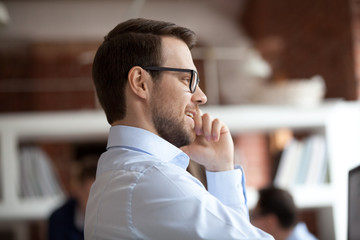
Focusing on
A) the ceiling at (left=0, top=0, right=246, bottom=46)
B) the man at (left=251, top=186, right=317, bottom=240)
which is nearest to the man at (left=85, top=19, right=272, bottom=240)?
the man at (left=251, top=186, right=317, bottom=240)

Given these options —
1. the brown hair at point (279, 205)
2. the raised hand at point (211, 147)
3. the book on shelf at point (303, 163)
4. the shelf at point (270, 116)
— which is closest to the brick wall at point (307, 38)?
the shelf at point (270, 116)

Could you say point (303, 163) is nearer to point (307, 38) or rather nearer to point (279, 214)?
point (279, 214)

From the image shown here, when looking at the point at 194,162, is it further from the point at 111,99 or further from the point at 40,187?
the point at 40,187

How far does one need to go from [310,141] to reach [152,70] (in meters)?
2.31

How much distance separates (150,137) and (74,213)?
2053mm

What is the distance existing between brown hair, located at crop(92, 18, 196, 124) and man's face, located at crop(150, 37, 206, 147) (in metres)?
0.02

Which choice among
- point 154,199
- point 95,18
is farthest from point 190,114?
point 95,18

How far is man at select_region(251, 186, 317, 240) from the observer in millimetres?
2539

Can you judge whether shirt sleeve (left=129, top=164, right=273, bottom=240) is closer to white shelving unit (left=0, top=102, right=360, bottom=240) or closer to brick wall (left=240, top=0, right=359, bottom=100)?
white shelving unit (left=0, top=102, right=360, bottom=240)

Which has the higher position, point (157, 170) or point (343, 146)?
point (157, 170)

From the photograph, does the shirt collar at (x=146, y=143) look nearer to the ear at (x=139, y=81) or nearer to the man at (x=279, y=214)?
the ear at (x=139, y=81)

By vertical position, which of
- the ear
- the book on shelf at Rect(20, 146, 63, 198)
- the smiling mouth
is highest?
the ear

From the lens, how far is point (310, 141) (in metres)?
3.11

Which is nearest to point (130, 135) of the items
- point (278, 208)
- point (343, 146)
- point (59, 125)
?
point (278, 208)
